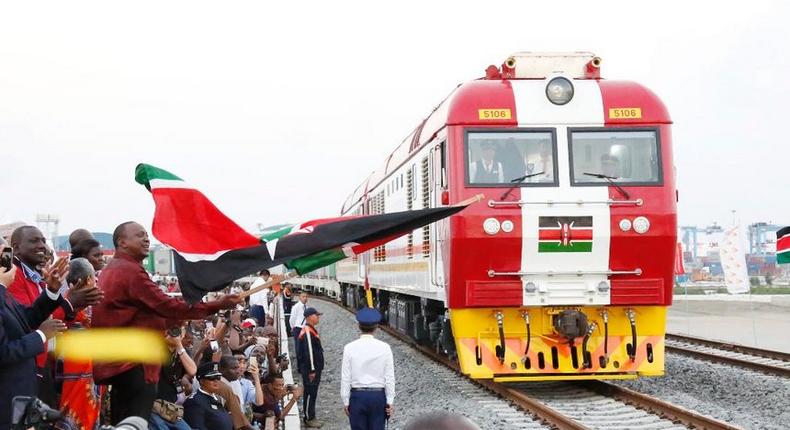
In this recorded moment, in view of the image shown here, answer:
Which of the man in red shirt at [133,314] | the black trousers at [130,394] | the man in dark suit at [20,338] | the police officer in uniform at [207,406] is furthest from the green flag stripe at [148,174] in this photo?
the police officer in uniform at [207,406]

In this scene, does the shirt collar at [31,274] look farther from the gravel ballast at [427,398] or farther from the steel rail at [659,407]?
the steel rail at [659,407]

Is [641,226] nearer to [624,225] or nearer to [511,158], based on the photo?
[624,225]

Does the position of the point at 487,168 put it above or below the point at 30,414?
above

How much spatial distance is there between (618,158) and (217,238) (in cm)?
598

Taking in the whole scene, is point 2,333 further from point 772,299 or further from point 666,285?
point 772,299

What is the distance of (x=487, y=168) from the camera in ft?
34.9

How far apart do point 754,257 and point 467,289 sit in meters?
101

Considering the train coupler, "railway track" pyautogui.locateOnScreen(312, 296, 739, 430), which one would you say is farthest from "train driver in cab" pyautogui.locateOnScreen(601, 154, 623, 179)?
"railway track" pyautogui.locateOnScreen(312, 296, 739, 430)

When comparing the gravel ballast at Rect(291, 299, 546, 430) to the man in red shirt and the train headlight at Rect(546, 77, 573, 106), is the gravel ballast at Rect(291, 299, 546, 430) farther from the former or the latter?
the train headlight at Rect(546, 77, 573, 106)

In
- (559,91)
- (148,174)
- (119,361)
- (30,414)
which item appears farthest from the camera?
(559,91)

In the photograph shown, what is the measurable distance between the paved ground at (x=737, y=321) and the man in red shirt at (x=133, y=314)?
15.1 meters

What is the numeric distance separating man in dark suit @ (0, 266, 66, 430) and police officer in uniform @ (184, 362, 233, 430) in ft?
5.80

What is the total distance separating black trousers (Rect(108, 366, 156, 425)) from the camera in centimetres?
555

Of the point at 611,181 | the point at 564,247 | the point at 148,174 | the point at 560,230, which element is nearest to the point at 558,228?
the point at 560,230
